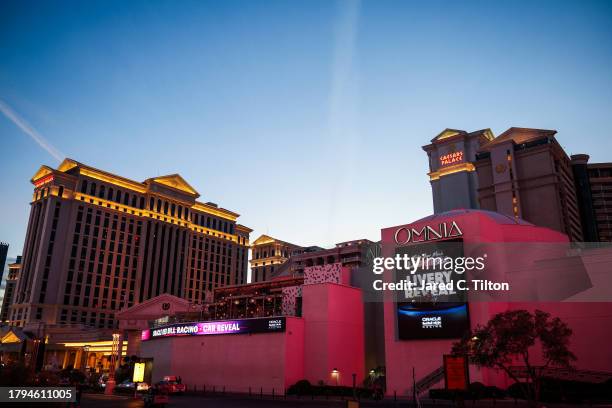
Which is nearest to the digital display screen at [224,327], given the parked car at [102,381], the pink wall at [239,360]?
the pink wall at [239,360]

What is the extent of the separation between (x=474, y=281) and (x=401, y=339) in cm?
908

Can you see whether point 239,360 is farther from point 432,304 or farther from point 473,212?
point 473,212

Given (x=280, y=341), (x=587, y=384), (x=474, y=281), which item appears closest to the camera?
(x=587, y=384)

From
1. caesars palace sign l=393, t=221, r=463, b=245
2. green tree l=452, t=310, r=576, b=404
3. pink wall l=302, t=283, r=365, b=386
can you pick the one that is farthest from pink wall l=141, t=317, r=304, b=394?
green tree l=452, t=310, r=576, b=404

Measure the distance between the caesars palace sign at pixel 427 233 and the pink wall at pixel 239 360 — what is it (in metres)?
14.7

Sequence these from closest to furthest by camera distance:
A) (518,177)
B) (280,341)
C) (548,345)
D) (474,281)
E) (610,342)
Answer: (548,345), (610,342), (474,281), (280,341), (518,177)

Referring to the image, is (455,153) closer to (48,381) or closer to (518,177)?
(518,177)

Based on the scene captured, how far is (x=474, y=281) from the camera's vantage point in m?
45.1

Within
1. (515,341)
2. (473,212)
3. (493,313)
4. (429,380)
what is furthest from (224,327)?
(515,341)

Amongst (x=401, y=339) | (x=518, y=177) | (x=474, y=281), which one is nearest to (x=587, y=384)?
(x=474, y=281)

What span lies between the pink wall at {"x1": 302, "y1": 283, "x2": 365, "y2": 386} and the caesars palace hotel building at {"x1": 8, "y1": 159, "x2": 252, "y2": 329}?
2753 inches

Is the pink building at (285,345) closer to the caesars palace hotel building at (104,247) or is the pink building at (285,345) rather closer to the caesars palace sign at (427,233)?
the caesars palace sign at (427,233)

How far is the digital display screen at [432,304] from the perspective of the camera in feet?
147

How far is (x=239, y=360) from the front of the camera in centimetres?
5494
